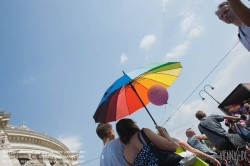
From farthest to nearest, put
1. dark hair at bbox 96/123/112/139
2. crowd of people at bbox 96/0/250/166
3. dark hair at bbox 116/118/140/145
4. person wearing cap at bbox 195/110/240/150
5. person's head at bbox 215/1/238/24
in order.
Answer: person wearing cap at bbox 195/110/240/150 < dark hair at bbox 96/123/112/139 < dark hair at bbox 116/118/140/145 < person's head at bbox 215/1/238/24 < crowd of people at bbox 96/0/250/166

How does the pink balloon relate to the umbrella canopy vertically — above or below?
below

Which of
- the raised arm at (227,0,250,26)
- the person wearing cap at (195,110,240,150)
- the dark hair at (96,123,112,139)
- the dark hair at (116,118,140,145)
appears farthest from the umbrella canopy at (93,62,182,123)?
the raised arm at (227,0,250,26)

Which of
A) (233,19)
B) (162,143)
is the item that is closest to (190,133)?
(162,143)

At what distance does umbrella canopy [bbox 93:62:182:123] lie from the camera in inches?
155

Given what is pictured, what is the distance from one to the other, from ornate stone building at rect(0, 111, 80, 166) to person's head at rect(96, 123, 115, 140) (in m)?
16.2

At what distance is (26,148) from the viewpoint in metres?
20.7

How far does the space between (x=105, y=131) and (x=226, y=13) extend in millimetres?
2681

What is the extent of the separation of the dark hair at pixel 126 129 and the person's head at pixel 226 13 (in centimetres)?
190

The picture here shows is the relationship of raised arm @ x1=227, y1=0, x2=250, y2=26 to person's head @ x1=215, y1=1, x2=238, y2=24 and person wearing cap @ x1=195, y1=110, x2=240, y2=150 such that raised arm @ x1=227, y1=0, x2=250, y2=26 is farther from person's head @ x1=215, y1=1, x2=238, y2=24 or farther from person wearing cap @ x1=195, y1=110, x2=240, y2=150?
person wearing cap @ x1=195, y1=110, x2=240, y2=150

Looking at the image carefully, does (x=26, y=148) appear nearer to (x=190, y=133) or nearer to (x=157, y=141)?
(x=190, y=133)

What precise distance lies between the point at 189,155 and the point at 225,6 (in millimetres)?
2182

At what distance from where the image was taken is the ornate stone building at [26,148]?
56.6 feet

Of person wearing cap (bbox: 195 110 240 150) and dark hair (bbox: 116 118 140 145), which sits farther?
person wearing cap (bbox: 195 110 240 150)

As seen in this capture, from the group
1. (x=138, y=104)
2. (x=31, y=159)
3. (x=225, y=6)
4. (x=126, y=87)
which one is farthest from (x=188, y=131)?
(x=31, y=159)
